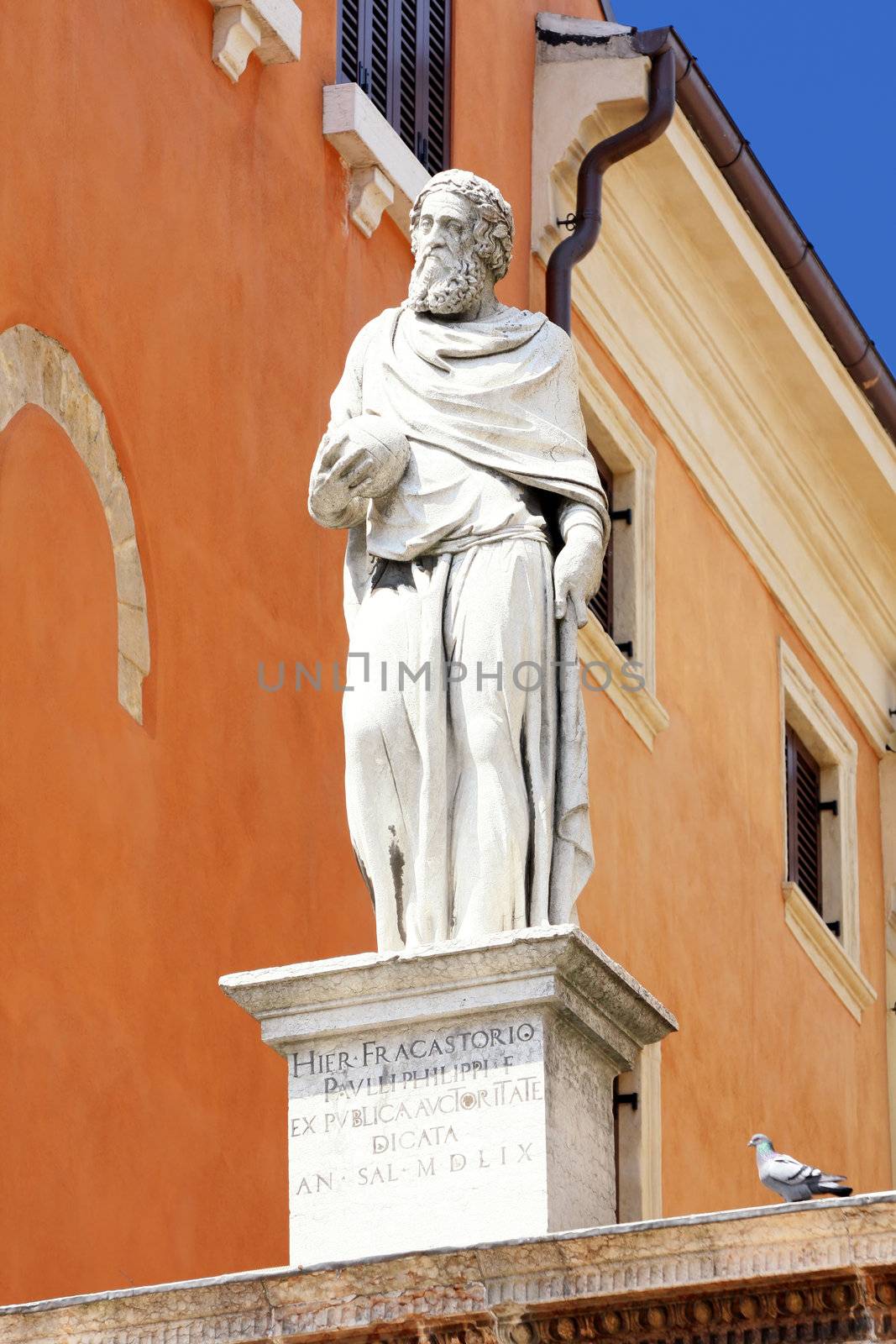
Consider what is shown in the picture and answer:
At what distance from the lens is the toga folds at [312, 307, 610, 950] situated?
909 cm

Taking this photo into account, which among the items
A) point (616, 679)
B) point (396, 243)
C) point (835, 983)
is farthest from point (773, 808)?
point (396, 243)

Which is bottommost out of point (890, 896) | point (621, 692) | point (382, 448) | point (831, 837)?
point (382, 448)

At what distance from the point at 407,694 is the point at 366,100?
206 inches

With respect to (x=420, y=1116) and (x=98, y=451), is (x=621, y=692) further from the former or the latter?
Answer: (x=420, y=1116)

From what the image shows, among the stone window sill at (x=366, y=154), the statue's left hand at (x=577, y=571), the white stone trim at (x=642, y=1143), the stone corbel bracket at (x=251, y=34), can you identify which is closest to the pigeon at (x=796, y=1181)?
the statue's left hand at (x=577, y=571)

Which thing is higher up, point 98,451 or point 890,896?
point 890,896

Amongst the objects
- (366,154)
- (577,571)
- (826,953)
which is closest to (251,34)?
(366,154)

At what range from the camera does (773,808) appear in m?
18.6

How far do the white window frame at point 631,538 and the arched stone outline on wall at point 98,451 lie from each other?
519 centimetres

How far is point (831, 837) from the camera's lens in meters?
19.8

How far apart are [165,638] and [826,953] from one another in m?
8.10

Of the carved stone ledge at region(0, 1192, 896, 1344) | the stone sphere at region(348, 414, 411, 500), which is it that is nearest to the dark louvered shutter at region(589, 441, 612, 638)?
the stone sphere at region(348, 414, 411, 500)

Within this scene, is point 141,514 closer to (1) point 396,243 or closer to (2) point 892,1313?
(1) point 396,243

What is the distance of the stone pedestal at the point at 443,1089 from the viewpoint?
28.1 feet
